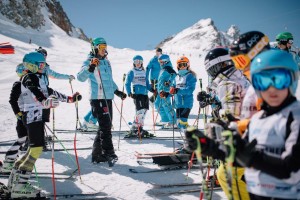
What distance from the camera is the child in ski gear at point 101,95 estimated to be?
240 inches

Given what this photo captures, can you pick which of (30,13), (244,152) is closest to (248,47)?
(244,152)

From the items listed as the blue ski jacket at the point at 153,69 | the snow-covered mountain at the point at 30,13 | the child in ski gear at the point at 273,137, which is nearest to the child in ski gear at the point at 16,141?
the child in ski gear at the point at 273,137

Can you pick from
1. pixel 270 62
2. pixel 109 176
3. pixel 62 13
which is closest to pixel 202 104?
pixel 109 176

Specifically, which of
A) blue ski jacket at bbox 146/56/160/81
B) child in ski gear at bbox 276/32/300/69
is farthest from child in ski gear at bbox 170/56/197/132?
blue ski jacket at bbox 146/56/160/81

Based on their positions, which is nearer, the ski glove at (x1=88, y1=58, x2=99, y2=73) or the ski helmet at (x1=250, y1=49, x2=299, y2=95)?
the ski helmet at (x1=250, y1=49, x2=299, y2=95)

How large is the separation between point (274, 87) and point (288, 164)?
57 cm

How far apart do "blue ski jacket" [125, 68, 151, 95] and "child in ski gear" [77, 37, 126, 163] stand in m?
2.98

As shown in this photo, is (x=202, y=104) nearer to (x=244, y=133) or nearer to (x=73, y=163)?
(x=244, y=133)

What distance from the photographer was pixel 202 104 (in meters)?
5.14

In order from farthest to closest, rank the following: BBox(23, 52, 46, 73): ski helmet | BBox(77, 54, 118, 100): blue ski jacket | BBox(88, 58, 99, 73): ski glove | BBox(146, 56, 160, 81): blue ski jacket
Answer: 1. BBox(146, 56, 160, 81): blue ski jacket
2. BBox(77, 54, 118, 100): blue ski jacket
3. BBox(88, 58, 99, 73): ski glove
4. BBox(23, 52, 46, 73): ski helmet

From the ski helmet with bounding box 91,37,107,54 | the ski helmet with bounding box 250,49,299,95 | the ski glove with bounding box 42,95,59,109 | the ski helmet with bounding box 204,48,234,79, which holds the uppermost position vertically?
the ski helmet with bounding box 91,37,107,54

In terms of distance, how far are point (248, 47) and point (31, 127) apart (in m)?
3.57

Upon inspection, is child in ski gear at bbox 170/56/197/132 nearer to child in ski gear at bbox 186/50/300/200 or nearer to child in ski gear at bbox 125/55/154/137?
child in ski gear at bbox 125/55/154/137

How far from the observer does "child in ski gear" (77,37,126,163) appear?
6.09m
